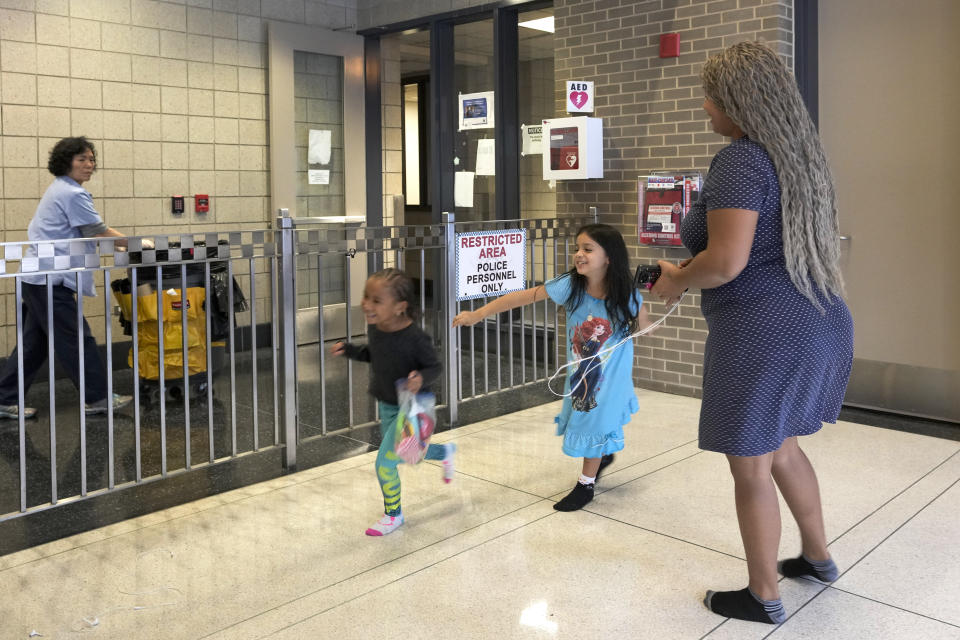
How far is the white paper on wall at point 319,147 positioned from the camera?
7.95 metres

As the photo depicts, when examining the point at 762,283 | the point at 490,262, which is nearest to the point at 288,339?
the point at 490,262

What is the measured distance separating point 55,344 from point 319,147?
3.46m

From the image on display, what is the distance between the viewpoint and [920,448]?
461 centimetres

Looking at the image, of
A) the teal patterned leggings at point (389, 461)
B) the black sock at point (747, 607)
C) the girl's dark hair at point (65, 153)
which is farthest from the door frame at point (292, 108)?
the black sock at point (747, 607)

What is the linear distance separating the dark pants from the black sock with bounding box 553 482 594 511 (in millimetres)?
2881

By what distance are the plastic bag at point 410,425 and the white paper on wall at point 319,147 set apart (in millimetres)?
5105

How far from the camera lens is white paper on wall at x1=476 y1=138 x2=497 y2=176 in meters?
7.44

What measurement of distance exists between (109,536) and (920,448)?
3.90 metres

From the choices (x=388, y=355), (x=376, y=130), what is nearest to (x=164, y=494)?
(x=388, y=355)

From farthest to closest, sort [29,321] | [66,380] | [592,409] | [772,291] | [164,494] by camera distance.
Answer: [66,380] < [29,321] < [164,494] < [592,409] < [772,291]

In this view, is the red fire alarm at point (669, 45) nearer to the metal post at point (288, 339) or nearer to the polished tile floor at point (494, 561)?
the polished tile floor at point (494, 561)

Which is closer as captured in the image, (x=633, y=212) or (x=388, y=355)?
(x=388, y=355)

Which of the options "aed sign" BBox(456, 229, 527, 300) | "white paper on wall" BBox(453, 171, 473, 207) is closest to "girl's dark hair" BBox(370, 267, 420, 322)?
"aed sign" BBox(456, 229, 527, 300)

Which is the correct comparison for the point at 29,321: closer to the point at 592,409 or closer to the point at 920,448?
the point at 592,409
